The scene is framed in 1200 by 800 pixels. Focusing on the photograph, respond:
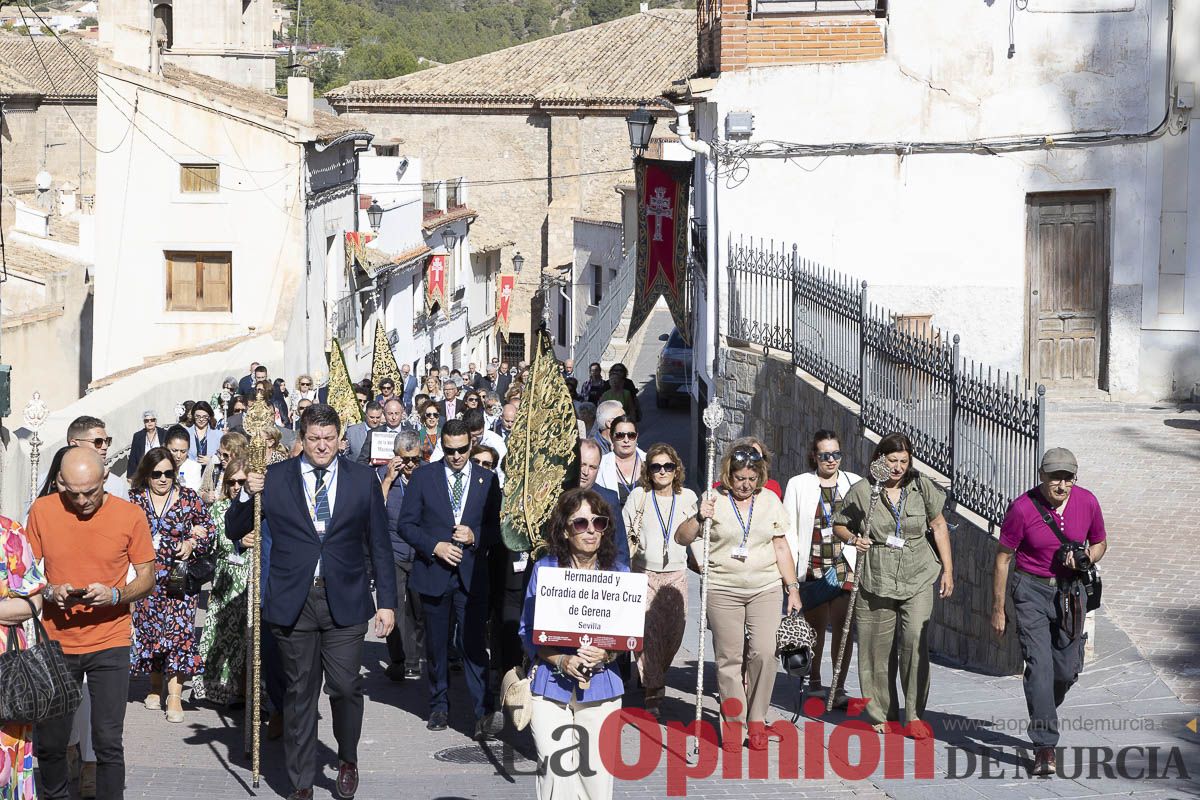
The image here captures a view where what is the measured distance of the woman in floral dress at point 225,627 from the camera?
9.98 m

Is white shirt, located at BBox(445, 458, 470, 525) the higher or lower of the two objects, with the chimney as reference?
lower

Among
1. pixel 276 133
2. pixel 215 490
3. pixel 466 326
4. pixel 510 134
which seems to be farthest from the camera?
pixel 510 134

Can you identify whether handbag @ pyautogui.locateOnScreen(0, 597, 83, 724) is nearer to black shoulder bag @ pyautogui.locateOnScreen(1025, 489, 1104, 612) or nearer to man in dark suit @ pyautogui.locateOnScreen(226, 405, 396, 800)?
man in dark suit @ pyautogui.locateOnScreen(226, 405, 396, 800)

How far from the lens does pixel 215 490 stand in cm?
1247

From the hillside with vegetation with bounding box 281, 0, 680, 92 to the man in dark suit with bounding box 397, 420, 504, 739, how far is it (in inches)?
2716

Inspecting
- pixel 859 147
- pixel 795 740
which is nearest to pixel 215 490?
pixel 795 740

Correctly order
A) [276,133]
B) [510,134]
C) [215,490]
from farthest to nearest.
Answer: [510,134], [276,133], [215,490]

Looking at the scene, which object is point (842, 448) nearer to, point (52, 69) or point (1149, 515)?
point (1149, 515)

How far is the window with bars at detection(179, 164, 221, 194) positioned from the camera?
31109 mm

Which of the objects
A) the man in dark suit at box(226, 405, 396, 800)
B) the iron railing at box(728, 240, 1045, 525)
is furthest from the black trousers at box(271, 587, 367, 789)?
the iron railing at box(728, 240, 1045, 525)

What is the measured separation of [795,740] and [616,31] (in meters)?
51.5

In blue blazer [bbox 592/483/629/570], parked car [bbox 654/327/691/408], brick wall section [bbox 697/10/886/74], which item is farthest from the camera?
parked car [bbox 654/327/691/408]

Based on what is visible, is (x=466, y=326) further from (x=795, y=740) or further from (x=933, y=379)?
(x=795, y=740)

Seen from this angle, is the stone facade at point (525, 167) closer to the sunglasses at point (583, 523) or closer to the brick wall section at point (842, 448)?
the brick wall section at point (842, 448)
